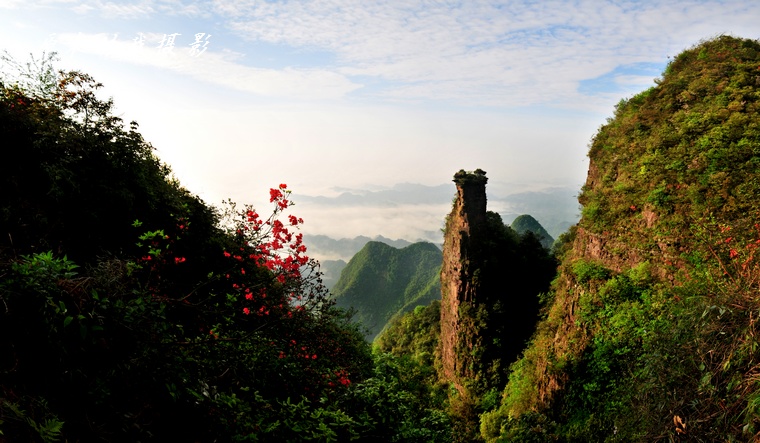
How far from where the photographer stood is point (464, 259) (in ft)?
87.9

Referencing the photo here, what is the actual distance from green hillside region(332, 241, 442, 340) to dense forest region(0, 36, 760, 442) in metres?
77.1

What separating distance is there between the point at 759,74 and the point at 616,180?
24.6 ft

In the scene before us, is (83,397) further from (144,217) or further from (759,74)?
(759,74)

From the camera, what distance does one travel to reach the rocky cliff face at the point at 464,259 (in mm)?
26188

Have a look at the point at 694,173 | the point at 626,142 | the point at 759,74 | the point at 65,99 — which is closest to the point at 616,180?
the point at 626,142

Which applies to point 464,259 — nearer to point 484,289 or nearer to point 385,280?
point 484,289

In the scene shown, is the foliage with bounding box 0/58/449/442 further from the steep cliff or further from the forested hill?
the steep cliff

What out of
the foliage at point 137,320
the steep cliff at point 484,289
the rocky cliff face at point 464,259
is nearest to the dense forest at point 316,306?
the foliage at point 137,320

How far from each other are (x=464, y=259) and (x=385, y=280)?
8509 centimetres

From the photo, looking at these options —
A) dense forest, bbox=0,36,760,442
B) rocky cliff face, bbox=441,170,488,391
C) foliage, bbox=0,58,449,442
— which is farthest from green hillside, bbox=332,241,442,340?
foliage, bbox=0,58,449,442

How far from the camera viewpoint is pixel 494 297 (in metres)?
26.4

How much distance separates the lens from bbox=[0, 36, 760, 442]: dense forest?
3.23 m

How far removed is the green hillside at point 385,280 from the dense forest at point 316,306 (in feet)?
253

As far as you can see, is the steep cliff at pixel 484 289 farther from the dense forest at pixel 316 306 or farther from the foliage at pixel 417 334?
the foliage at pixel 417 334
